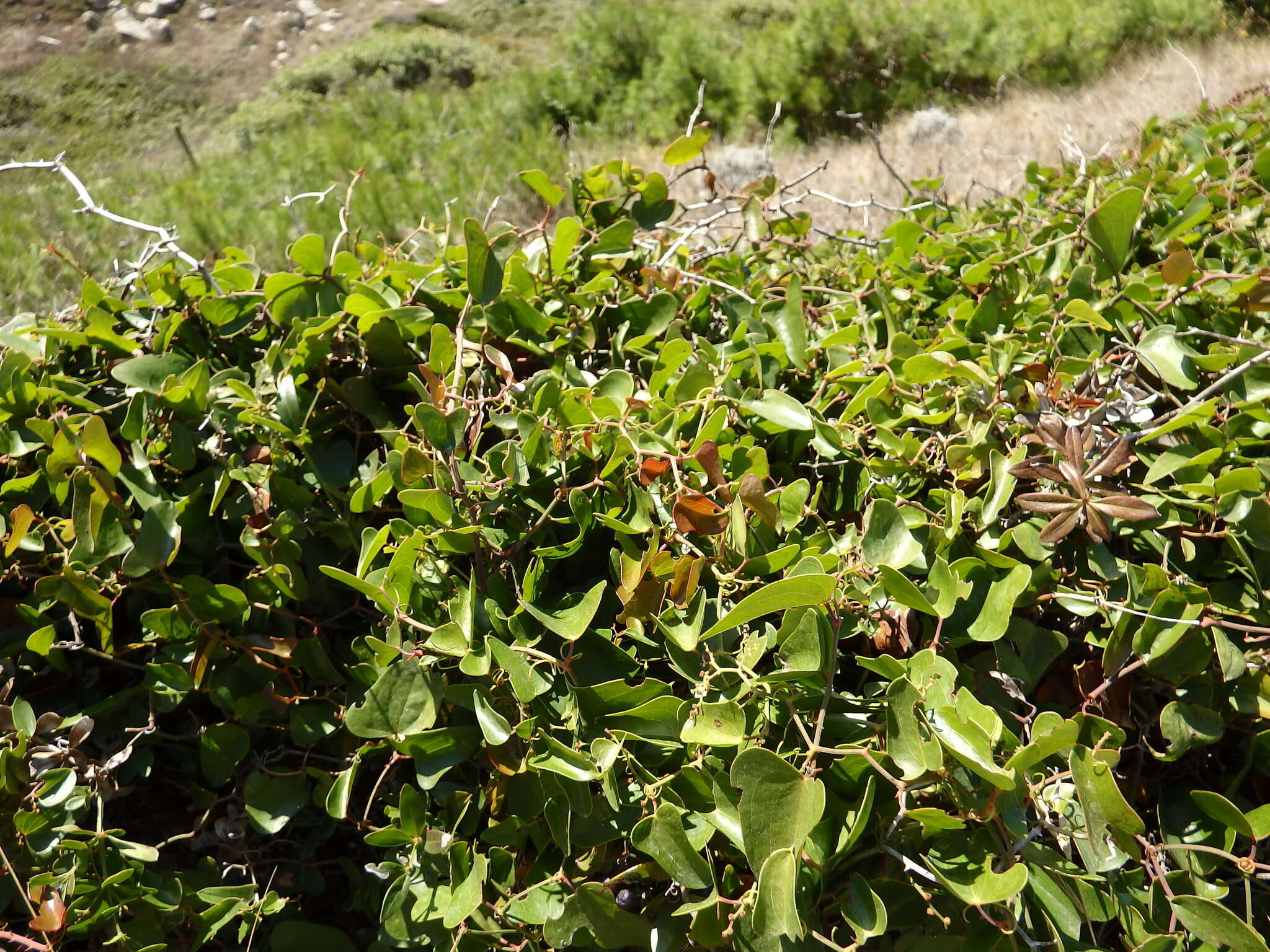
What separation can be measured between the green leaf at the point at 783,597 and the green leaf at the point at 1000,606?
24cm

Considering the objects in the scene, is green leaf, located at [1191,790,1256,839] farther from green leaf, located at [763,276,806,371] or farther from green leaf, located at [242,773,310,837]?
green leaf, located at [242,773,310,837]

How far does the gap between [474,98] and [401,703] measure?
7364 mm

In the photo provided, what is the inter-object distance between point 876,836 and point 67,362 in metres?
1.09

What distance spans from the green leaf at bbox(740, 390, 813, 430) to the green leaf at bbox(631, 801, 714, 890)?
0.42 metres

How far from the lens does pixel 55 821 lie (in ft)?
2.97

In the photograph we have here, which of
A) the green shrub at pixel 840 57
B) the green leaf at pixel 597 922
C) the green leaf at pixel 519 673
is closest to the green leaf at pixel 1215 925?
the green leaf at pixel 597 922

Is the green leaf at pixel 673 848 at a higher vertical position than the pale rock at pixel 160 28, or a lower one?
lower

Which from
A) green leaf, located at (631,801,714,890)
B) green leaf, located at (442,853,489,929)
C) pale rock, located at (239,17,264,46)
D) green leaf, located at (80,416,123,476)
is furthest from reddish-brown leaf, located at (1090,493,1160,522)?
pale rock, located at (239,17,264,46)

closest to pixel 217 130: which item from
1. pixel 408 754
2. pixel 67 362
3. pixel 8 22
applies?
pixel 8 22

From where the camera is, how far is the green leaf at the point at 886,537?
2.73ft

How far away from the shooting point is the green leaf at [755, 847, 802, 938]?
0.65 m

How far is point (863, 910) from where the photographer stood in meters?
0.76

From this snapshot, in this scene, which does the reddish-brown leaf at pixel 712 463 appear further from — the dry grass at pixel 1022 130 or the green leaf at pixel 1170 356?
the dry grass at pixel 1022 130

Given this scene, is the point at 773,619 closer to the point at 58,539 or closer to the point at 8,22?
the point at 58,539
